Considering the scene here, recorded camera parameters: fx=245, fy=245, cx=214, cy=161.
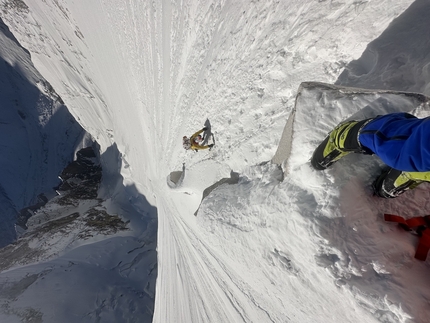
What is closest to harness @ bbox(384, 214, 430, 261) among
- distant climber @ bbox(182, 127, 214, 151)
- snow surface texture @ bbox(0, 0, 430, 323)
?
snow surface texture @ bbox(0, 0, 430, 323)

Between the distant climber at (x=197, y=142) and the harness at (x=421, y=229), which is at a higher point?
the distant climber at (x=197, y=142)

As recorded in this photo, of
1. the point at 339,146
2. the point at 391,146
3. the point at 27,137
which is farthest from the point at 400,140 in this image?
the point at 27,137

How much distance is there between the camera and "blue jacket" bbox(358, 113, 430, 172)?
987 mm

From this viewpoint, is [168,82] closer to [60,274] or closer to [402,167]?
[402,167]

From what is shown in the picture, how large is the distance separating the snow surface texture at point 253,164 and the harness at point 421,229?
6 centimetres

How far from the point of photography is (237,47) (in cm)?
345

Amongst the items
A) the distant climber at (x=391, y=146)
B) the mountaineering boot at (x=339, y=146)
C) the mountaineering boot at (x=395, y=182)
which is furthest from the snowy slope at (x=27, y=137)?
the mountaineering boot at (x=395, y=182)

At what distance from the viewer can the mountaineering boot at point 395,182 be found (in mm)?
1292

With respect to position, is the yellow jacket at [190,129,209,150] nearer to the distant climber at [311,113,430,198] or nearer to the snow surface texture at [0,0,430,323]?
the snow surface texture at [0,0,430,323]

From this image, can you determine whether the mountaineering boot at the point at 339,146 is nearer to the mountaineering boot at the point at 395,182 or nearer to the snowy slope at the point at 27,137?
the mountaineering boot at the point at 395,182

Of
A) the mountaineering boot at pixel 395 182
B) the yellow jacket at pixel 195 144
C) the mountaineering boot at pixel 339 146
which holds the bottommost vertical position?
the mountaineering boot at pixel 395 182

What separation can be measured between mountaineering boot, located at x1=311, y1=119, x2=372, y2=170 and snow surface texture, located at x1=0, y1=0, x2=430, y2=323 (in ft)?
0.46

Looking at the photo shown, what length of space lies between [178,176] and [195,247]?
140cm

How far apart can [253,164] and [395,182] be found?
5.34 ft
